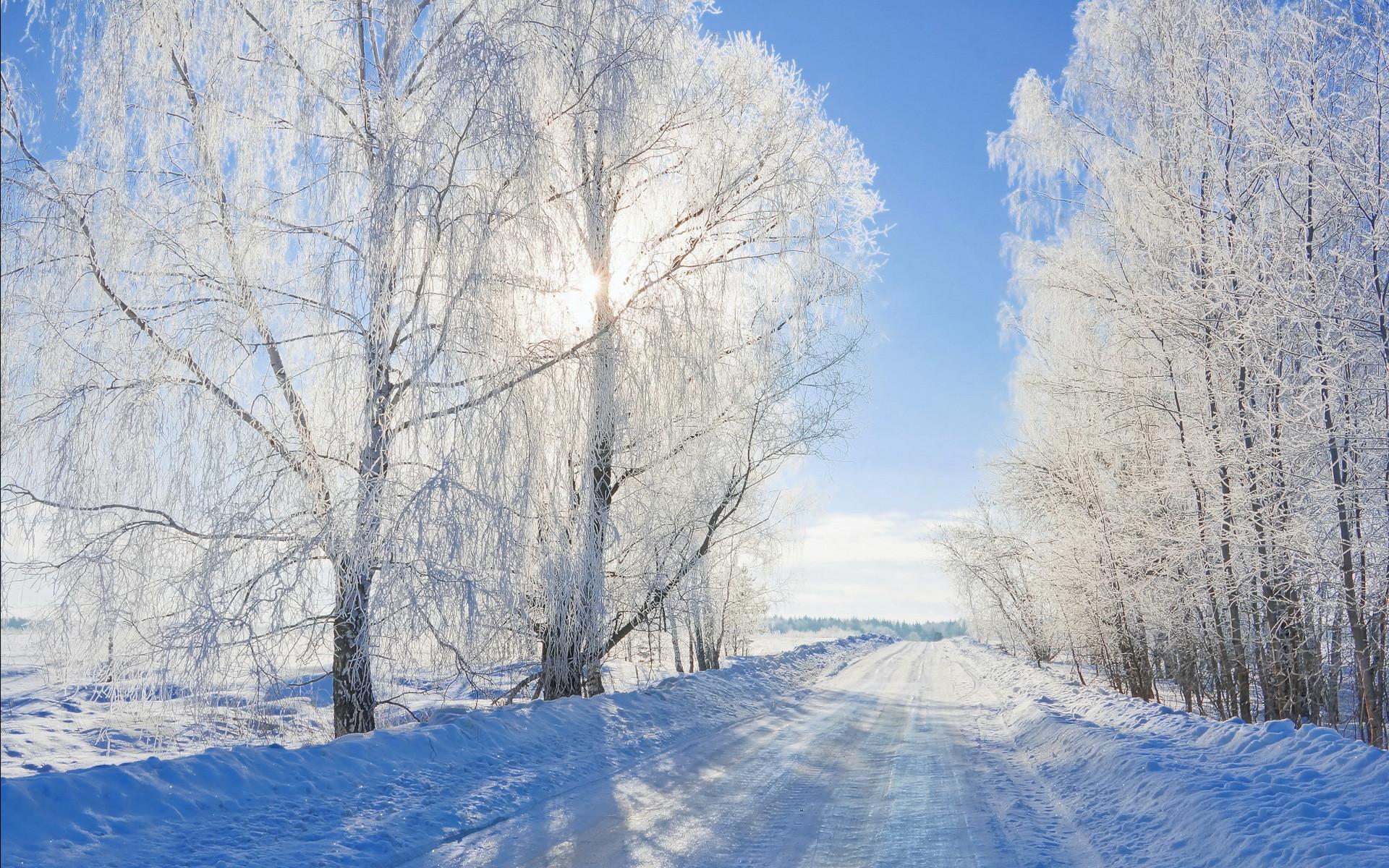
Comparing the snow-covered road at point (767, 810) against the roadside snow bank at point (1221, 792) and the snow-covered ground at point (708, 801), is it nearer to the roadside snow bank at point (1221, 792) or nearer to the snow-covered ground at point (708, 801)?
the snow-covered ground at point (708, 801)

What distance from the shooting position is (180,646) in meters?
6.65


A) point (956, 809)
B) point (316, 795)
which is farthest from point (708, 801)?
point (316, 795)

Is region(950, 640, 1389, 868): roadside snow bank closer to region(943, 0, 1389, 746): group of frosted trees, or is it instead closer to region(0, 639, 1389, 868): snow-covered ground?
region(0, 639, 1389, 868): snow-covered ground

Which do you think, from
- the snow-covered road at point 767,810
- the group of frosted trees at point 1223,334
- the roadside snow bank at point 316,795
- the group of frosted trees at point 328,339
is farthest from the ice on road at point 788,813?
the group of frosted trees at point 1223,334

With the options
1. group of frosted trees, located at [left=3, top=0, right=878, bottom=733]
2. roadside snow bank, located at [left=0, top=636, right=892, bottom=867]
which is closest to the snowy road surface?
roadside snow bank, located at [left=0, top=636, right=892, bottom=867]

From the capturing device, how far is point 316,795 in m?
5.46

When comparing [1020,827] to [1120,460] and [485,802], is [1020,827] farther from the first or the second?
[1120,460]

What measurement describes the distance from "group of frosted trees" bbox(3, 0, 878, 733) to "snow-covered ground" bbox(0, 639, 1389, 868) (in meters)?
1.36

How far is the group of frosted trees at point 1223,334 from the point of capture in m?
7.86

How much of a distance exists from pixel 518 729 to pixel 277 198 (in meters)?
5.82

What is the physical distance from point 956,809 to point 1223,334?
7.23 m

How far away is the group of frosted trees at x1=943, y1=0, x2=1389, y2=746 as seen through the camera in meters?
7.86

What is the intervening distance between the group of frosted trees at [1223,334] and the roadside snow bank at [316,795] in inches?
306

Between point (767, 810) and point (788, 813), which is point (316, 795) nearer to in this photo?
point (767, 810)
